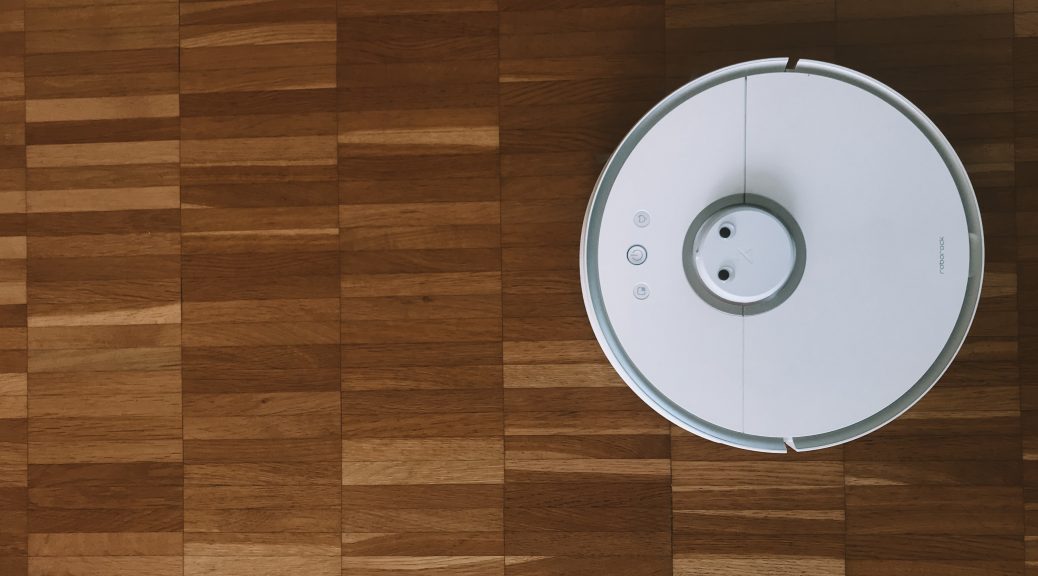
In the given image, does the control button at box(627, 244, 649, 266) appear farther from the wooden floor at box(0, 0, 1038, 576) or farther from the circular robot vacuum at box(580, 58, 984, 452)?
the wooden floor at box(0, 0, 1038, 576)

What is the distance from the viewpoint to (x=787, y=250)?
108 cm

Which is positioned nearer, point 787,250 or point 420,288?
point 787,250

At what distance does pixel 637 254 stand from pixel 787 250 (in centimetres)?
23

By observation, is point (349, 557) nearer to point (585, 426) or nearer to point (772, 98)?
point (585, 426)

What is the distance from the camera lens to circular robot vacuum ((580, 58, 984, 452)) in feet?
3.56

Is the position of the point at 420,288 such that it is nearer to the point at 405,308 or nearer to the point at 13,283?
the point at 405,308

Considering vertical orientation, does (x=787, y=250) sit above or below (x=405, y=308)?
above

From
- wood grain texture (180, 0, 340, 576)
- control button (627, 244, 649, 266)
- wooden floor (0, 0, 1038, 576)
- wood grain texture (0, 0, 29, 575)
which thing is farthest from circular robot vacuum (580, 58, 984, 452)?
wood grain texture (0, 0, 29, 575)

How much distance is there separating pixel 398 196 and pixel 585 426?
626 millimetres

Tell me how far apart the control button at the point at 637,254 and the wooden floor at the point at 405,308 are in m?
0.32

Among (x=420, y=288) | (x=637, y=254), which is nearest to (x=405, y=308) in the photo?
(x=420, y=288)

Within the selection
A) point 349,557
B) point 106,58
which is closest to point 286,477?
point 349,557

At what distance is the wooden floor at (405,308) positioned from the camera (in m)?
1.39

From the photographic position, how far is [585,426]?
1.43 metres
